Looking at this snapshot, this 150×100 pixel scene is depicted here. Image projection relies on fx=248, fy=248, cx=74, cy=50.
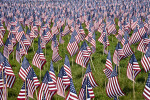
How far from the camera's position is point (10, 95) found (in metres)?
9.26

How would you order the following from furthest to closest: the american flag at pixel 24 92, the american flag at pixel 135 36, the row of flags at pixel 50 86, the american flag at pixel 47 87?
the american flag at pixel 135 36
the american flag at pixel 47 87
the american flag at pixel 24 92
the row of flags at pixel 50 86

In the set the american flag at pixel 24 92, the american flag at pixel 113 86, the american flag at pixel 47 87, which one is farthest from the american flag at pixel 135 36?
the american flag at pixel 24 92

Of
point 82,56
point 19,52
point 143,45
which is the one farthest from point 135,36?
point 19,52

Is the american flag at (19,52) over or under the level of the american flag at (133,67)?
over

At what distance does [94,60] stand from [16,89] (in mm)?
4773

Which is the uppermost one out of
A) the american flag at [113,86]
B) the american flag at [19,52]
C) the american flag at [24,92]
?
the american flag at [19,52]

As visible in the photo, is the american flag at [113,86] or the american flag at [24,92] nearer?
the american flag at [24,92]

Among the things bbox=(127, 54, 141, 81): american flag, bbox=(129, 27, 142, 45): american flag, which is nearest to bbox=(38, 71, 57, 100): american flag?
bbox=(127, 54, 141, 81): american flag

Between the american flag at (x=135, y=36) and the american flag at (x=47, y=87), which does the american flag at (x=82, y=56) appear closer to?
the american flag at (x=47, y=87)

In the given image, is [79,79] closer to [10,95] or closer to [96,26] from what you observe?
[10,95]

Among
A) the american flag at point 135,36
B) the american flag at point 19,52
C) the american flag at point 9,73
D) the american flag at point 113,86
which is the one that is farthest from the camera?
the american flag at point 135,36

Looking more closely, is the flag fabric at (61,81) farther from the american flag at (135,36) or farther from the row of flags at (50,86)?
the american flag at (135,36)

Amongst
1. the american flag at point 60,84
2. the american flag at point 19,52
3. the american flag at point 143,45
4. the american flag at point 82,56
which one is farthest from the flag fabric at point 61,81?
the american flag at point 143,45

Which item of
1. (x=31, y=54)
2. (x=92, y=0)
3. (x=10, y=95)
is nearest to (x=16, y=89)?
(x=10, y=95)
